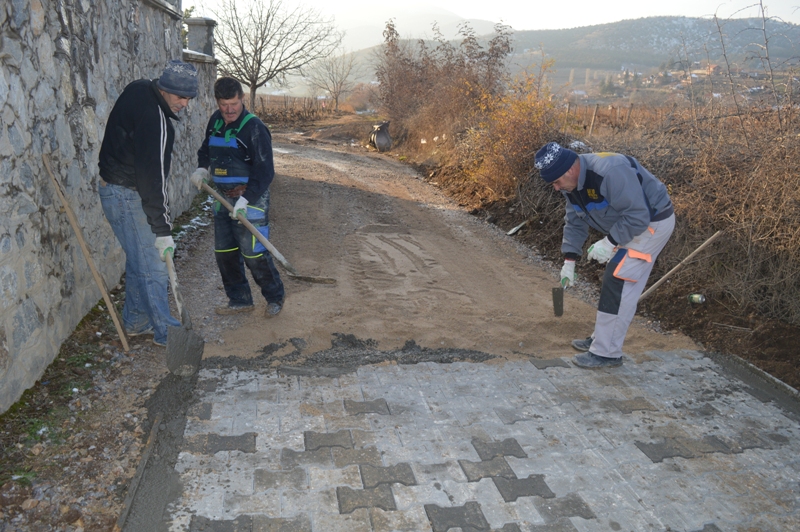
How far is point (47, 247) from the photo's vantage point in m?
3.57

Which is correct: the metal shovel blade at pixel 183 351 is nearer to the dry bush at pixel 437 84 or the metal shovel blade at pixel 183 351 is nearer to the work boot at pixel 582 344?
the work boot at pixel 582 344

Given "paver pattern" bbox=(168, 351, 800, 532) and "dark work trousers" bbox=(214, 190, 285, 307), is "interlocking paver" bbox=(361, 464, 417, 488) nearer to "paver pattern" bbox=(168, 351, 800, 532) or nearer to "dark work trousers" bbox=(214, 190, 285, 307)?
"paver pattern" bbox=(168, 351, 800, 532)

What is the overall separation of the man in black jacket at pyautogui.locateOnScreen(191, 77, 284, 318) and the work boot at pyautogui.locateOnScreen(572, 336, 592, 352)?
2448 millimetres

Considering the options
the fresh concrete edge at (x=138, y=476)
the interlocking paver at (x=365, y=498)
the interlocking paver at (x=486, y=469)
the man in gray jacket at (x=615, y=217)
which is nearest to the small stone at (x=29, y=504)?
the fresh concrete edge at (x=138, y=476)

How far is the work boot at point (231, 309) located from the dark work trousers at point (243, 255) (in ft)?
0.09

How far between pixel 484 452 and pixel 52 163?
10.8 feet

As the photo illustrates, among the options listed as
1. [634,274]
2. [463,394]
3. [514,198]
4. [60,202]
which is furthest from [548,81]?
[60,202]

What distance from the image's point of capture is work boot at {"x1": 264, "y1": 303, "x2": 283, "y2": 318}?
472 cm

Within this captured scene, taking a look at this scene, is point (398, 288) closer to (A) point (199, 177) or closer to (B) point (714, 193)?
(A) point (199, 177)

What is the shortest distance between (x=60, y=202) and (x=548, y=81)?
749 centimetres

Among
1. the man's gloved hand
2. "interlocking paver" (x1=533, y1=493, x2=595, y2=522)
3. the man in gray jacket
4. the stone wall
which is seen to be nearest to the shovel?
the stone wall

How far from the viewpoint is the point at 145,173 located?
367 cm

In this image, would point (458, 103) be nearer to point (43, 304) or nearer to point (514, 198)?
point (514, 198)

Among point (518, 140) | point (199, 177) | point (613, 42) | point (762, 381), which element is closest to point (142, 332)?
point (199, 177)
